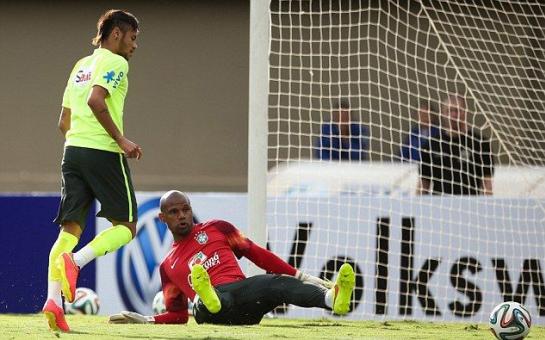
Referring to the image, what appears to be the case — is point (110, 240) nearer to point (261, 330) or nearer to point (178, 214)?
point (178, 214)

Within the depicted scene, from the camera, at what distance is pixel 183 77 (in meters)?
16.6

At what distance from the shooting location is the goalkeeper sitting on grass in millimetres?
7488

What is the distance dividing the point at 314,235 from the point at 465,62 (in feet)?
12.2

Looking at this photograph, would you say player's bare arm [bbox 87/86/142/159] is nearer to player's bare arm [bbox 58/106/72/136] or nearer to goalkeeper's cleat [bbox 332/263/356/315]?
player's bare arm [bbox 58/106/72/136]

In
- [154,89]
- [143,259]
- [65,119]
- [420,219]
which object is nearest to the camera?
[65,119]

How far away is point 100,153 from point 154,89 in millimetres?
9514

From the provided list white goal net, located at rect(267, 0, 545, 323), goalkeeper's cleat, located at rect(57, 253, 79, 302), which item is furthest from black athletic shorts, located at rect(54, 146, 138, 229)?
white goal net, located at rect(267, 0, 545, 323)

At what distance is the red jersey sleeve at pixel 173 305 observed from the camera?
26.2ft

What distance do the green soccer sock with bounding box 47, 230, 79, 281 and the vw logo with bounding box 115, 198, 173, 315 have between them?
375 cm

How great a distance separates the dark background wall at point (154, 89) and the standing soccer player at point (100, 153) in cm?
894

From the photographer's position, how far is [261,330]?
24.9 feet

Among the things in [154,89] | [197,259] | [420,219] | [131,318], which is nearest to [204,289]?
[197,259]

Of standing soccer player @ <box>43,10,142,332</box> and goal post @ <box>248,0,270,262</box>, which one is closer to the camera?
standing soccer player @ <box>43,10,142,332</box>

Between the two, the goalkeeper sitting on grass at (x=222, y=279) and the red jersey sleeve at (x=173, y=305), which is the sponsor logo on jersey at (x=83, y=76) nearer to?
the goalkeeper sitting on grass at (x=222, y=279)
